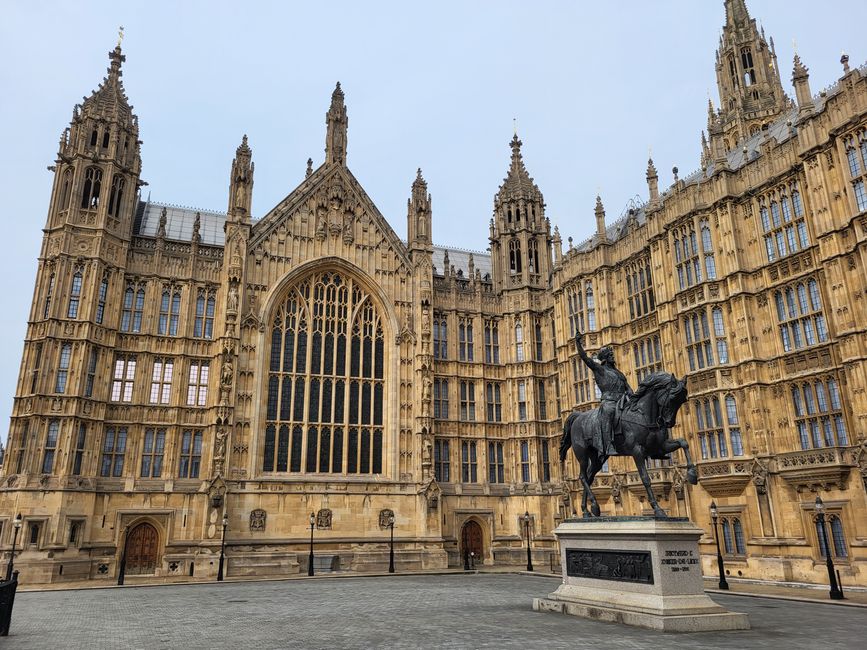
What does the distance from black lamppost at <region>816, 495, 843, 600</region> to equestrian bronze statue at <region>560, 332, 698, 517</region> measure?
27.4 ft

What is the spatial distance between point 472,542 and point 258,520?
47.5 feet

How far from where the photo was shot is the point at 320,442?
40312 millimetres

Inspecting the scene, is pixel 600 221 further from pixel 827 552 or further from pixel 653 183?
pixel 827 552

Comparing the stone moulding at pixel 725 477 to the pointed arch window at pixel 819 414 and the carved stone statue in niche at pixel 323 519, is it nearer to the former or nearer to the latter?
the pointed arch window at pixel 819 414

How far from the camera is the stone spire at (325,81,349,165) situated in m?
46.2

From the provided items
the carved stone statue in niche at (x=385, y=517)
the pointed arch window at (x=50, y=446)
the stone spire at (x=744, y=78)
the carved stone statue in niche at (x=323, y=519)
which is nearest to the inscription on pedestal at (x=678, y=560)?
the carved stone statue in niche at (x=385, y=517)

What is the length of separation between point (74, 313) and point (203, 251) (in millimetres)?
8797

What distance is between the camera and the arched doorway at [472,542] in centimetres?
4244

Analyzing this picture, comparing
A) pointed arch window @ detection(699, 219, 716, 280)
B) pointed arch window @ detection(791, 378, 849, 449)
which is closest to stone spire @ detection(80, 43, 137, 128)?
pointed arch window @ detection(699, 219, 716, 280)

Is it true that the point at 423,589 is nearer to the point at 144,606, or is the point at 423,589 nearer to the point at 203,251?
the point at 144,606

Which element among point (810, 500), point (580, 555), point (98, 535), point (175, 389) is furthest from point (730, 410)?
point (98, 535)

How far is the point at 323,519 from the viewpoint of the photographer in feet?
127

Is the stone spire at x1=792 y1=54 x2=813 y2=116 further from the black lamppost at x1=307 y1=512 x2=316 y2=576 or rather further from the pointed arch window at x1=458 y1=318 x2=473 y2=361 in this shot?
the black lamppost at x1=307 y1=512 x2=316 y2=576

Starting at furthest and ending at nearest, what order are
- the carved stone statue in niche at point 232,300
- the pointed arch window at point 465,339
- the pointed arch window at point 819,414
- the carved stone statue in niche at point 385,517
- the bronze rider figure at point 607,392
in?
the pointed arch window at point 465,339, the carved stone statue in niche at point 385,517, the carved stone statue in niche at point 232,300, the pointed arch window at point 819,414, the bronze rider figure at point 607,392
